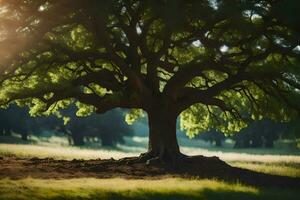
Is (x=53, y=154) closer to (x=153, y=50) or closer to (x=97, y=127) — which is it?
(x=153, y=50)

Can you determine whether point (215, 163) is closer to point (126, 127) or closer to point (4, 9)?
point (4, 9)

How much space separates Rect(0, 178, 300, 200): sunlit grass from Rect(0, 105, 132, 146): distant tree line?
56143 millimetres

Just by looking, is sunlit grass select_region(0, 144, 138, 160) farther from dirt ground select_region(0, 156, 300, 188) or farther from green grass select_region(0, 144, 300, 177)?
dirt ground select_region(0, 156, 300, 188)

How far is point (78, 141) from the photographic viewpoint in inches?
3120

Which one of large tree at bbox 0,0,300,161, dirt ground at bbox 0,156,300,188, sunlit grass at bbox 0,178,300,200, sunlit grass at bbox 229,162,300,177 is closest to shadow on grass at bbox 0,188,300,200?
sunlit grass at bbox 0,178,300,200

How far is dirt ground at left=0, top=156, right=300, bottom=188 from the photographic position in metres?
21.2

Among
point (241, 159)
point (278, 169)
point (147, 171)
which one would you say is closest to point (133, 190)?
point (147, 171)

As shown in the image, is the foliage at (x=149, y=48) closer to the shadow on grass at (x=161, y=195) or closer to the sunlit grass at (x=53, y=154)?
the shadow on grass at (x=161, y=195)

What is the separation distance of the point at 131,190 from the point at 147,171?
6.12 metres

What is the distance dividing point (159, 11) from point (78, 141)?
63095mm

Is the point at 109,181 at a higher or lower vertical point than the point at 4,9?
lower

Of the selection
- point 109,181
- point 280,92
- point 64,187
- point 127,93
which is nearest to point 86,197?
point 64,187

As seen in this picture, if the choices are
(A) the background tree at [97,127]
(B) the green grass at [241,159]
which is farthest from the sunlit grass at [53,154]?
(A) the background tree at [97,127]

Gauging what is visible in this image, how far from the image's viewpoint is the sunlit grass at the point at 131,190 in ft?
51.4
